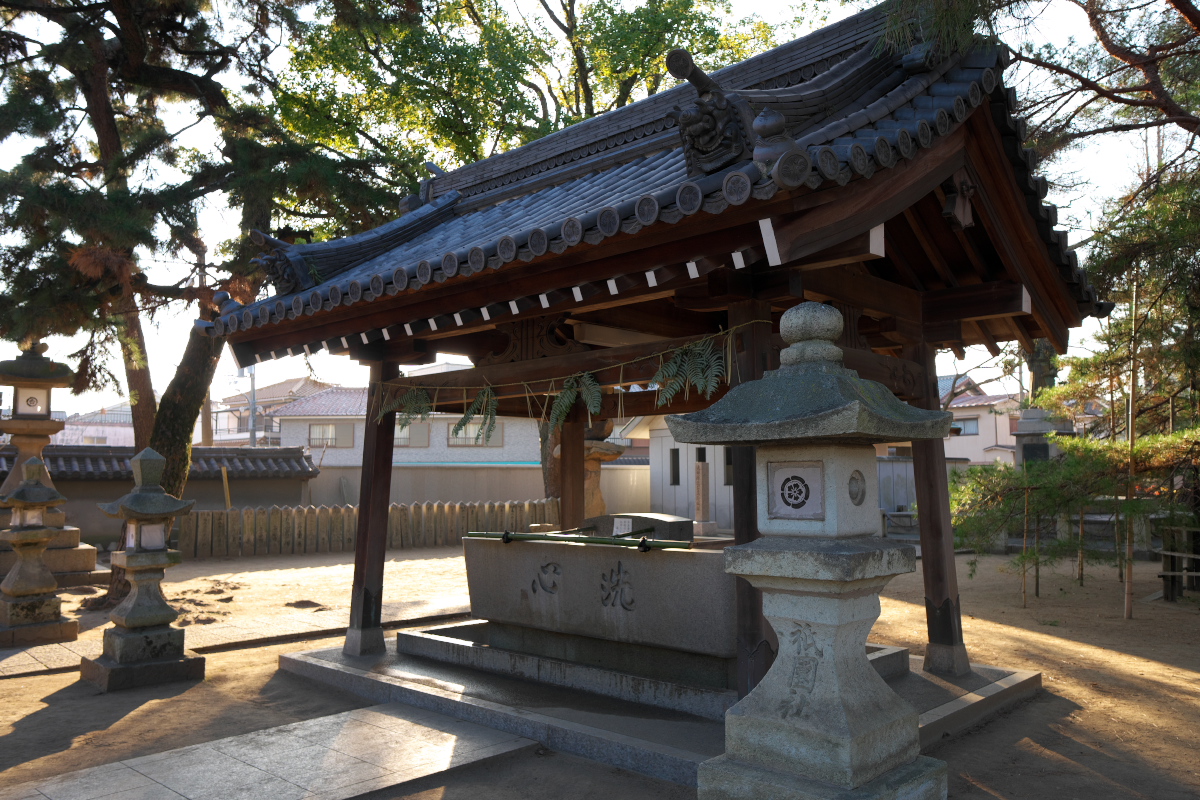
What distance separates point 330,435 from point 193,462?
14374mm

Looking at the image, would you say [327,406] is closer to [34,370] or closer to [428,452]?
[428,452]

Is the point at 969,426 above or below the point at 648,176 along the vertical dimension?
below

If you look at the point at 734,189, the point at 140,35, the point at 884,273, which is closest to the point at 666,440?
the point at 140,35

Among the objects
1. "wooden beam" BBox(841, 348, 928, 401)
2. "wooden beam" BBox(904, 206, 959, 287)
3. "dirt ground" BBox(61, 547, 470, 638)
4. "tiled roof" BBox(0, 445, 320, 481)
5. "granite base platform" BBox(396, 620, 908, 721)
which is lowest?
"dirt ground" BBox(61, 547, 470, 638)

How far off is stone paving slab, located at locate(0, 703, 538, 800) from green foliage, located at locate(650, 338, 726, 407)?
8.39ft

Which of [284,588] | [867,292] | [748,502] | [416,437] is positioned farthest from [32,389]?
[416,437]

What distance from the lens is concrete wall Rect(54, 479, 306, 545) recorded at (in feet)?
57.0

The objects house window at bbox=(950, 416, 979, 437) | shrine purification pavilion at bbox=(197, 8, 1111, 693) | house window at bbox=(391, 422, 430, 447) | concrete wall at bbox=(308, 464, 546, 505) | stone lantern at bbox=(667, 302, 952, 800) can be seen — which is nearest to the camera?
stone lantern at bbox=(667, 302, 952, 800)

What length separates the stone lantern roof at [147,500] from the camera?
23.4 feet

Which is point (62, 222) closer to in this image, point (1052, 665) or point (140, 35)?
point (140, 35)

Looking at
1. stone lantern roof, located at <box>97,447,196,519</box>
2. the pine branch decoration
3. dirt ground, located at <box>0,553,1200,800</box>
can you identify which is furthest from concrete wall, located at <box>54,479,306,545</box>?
the pine branch decoration

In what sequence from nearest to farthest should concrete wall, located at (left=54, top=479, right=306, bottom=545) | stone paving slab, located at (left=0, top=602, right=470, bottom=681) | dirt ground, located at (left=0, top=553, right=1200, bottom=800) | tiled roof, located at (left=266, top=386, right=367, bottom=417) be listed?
dirt ground, located at (left=0, top=553, right=1200, bottom=800), stone paving slab, located at (left=0, top=602, right=470, bottom=681), concrete wall, located at (left=54, top=479, right=306, bottom=545), tiled roof, located at (left=266, top=386, right=367, bottom=417)

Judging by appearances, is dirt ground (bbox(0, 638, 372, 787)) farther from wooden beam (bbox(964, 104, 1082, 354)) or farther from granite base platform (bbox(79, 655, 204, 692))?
wooden beam (bbox(964, 104, 1082, 354))

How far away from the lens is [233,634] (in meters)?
9.04
